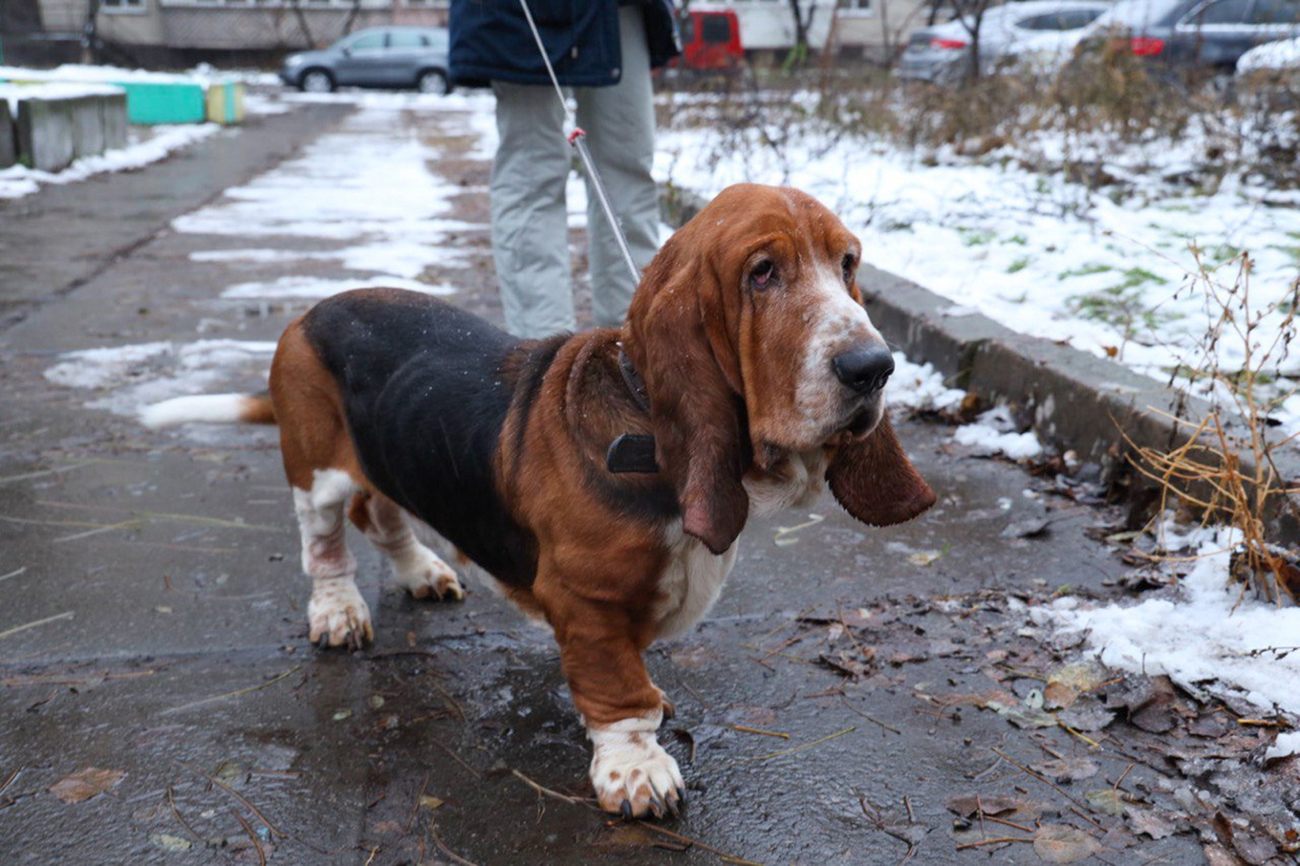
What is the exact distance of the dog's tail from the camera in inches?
141

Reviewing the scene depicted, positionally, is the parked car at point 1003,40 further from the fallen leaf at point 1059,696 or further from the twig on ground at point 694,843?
the twig on ground at point 694,843

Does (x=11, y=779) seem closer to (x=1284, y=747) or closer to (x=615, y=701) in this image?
(x=615, y=701)

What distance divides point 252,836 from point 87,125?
14.2m

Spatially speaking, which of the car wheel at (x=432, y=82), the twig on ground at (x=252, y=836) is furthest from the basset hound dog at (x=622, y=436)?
the car wheel at (x=432, y=82)

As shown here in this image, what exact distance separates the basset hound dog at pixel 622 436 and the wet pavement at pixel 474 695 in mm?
224

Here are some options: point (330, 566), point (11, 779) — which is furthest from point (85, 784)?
point (330, 566)

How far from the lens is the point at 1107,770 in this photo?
263 centimetres

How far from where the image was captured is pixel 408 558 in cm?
362

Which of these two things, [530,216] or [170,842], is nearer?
[170,842]

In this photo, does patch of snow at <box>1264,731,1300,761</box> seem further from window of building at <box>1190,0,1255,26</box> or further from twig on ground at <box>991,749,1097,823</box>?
window of building at <box>1190,0,1255,26</box>

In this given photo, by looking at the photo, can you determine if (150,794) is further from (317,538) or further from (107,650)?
(317,538)

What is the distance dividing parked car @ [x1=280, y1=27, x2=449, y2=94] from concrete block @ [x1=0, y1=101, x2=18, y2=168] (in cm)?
2226

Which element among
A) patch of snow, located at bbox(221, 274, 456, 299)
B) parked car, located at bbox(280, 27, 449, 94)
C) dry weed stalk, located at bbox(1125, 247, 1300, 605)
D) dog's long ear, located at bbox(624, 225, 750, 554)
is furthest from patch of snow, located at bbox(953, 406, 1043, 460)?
parked car, located at bbox(280, 27, 449, 94)

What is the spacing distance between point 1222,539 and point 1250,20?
1439 centimetres
